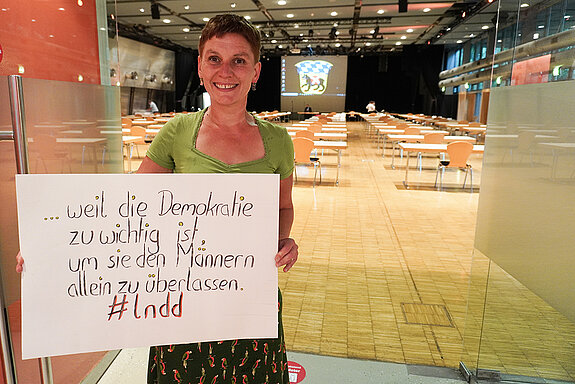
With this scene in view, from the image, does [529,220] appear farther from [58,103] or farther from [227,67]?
[58,103]

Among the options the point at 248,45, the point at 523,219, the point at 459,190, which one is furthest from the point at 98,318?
the point at 459,190

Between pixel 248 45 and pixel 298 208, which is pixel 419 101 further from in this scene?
pixel 248 45

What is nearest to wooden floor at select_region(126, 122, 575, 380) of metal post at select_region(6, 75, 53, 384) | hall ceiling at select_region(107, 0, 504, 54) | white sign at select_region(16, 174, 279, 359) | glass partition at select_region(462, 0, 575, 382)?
glass partition at select_region(462, 0, 575, 382)

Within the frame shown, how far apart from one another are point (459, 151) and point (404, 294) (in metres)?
4.30

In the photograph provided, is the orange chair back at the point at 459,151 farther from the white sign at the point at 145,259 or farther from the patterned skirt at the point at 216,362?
the white sign at the point at 145,259

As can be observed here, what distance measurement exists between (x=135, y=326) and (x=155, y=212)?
1.05ft

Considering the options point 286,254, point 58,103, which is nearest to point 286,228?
point 286,254

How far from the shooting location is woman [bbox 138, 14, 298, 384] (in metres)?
1.16

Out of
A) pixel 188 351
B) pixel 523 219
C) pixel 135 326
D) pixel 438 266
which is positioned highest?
pixel 523 219

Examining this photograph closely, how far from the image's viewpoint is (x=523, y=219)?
1767 mm

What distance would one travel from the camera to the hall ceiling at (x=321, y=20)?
1389 cm

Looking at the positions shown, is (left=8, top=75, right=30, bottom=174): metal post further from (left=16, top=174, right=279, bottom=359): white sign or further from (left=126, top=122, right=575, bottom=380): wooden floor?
(left=126, top=122, right=575, bottom=380): wooden floor

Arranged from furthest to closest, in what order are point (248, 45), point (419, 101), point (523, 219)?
1. point (419, 101)
2. point (523, 219)
3. point (248, 45)

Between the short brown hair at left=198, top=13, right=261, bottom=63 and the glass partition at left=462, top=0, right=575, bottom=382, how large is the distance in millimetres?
1223
